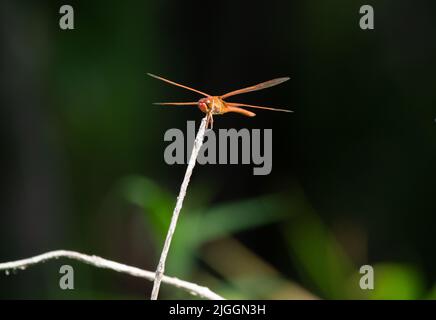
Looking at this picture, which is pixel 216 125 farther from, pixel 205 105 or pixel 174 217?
pixel 174 217

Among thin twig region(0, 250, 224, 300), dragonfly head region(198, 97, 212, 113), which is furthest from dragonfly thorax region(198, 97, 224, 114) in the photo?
thin twig region(0, 250, 224, 300)

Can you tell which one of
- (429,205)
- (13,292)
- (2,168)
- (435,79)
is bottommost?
(13,292)

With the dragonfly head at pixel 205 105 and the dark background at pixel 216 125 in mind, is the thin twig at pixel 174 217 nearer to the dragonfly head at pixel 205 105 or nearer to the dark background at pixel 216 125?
the dragonfly head at pixel 205 105

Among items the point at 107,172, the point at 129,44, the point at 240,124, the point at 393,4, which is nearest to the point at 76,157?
the point at 107,172

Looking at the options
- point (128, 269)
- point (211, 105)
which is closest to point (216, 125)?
point (211, 105)

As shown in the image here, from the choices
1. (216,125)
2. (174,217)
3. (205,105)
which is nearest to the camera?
(174,217)

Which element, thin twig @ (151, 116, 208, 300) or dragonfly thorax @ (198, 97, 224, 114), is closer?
thin twig @ (151, 116, 208, 300)

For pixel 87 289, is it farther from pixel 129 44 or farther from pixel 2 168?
pixel 129 44

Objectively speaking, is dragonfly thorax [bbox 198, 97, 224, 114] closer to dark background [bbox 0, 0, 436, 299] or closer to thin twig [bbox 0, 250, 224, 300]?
thin twig [bbox 0, 250, 224, 300]
